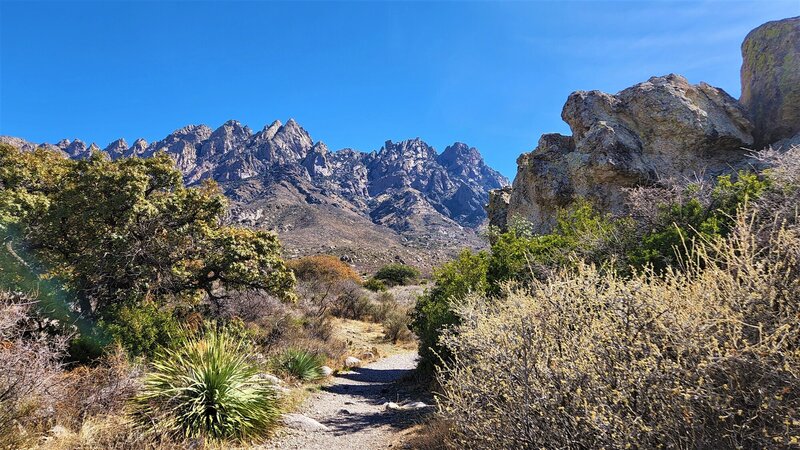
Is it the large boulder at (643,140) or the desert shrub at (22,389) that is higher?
the large boulder at (643,140)

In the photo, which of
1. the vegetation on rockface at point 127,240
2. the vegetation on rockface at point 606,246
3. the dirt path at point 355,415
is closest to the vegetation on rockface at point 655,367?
the vegetation on rockface at point 606,246

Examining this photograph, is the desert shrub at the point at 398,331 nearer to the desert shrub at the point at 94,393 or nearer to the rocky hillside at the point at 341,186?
the desert shrub at the point at 94,393

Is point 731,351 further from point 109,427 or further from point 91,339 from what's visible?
point 91,339

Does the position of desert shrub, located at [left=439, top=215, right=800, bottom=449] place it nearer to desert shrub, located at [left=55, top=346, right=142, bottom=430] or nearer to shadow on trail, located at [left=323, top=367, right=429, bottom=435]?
shadow on trail, located at [left=323, top=367, right=429, bottom=435]

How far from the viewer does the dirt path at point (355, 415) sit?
733 cm

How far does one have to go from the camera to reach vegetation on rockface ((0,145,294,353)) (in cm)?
988

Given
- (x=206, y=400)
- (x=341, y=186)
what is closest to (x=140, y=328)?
(x=206, y=400)

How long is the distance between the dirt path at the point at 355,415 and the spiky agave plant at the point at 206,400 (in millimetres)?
627

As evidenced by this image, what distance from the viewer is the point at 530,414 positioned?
311 cm

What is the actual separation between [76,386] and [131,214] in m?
4.58

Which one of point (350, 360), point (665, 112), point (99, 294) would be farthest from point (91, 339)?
point (665, 112)

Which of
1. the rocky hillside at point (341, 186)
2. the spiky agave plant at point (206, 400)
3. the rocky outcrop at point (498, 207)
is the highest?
the rocky hillside at point (341, 186)

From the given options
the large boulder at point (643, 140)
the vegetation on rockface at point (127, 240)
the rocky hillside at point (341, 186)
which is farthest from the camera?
the rocky hillside at point (341, 186)

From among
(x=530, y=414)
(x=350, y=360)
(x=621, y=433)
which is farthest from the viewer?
(x=350, y=360)
